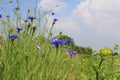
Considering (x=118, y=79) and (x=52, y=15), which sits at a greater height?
(x=52, y=15)

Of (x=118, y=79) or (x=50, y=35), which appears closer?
(x=118, y=79)

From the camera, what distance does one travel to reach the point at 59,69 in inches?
208

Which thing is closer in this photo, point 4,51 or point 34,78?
point 34,78

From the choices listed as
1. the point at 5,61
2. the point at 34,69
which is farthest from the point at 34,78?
the point at 5,61

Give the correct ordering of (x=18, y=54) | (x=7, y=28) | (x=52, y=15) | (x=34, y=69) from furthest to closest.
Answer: (x=52, y=15), (x=7, y=28), (x=18, y=54), (x=34, y=69)

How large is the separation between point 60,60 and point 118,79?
0.88 meters

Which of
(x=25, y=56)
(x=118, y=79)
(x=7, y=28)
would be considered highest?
(x=7, y=28)

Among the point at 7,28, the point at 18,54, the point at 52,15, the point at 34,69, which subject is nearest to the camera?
the point at 34,69

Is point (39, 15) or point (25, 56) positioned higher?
point (39, 15)

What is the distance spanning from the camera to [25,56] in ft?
16.9

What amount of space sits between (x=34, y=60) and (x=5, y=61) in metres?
0.44

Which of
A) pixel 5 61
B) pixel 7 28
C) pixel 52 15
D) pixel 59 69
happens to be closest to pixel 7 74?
pixel 5 61

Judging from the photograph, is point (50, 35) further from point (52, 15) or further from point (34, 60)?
point (34, 60)

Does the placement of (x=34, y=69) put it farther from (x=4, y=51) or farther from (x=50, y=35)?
(x=50, y=35)
